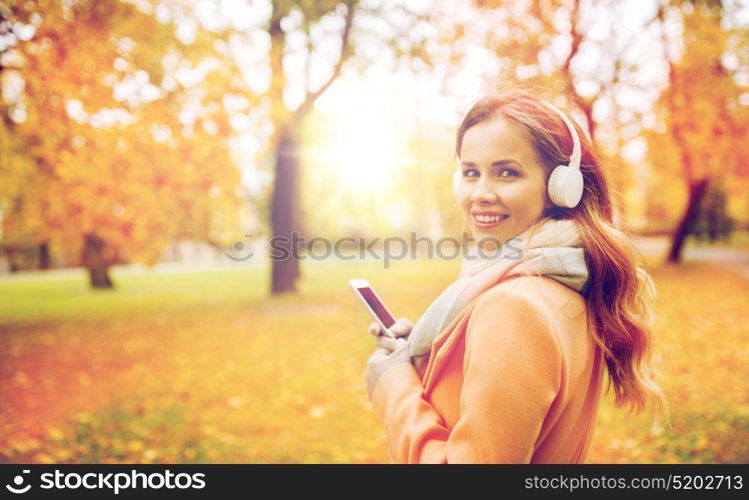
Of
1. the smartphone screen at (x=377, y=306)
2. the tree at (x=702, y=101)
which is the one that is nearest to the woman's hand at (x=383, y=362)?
the smartphone screen at (x=377, y=306)

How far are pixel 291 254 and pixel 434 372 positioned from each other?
11.9m

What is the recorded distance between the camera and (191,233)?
1303 cm

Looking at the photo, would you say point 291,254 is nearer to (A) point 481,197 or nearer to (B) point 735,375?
(B) point 735,375

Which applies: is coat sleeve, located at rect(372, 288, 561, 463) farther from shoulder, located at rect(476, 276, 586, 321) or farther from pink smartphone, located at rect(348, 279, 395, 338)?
pink smartphone, located at rect(348, 279, 395, 338)

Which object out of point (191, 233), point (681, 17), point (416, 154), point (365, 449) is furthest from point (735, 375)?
point (416, 154)

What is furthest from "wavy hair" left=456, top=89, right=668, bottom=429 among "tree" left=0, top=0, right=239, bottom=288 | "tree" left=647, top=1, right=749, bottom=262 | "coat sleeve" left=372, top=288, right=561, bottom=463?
"tree" left=647, top=1, right=749, bottom=262

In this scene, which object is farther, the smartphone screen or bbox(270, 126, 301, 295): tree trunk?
bbox(270, 126, 301, 295): tree trunk

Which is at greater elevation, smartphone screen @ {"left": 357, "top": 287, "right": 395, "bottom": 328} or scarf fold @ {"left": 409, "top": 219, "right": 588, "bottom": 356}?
scarf fold @ {"left": 409, "top": 219, "right": 588, "bottom": 356}

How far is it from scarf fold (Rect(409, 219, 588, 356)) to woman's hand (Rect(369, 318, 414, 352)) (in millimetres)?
188

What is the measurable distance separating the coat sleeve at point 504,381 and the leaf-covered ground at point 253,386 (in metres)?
0.89

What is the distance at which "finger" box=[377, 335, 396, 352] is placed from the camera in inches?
67.4

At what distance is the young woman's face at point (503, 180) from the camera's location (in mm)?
1456

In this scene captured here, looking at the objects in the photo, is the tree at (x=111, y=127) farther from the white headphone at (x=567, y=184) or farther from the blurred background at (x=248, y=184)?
the white headphone at (x=567, y=184)

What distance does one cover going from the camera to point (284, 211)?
42.3 feet
